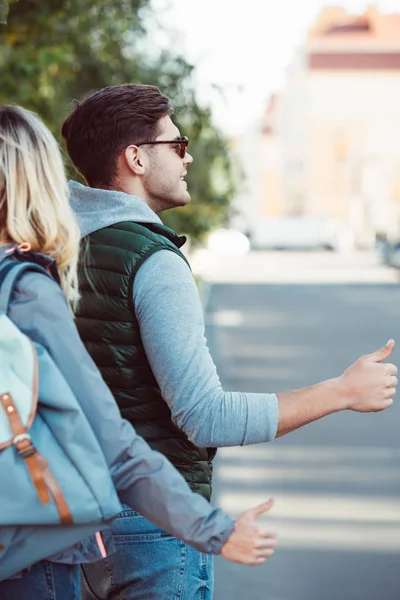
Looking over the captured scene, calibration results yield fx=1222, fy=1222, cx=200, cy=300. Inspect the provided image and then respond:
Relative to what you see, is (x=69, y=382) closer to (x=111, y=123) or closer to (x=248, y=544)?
(x=248, y=544)

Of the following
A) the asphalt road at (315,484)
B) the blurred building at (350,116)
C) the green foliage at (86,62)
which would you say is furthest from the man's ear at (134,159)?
the blurred building at (350,116)

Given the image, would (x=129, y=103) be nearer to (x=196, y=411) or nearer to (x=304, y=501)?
(x=196, y=411)

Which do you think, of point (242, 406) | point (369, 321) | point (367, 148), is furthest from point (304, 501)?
point (367, 148)

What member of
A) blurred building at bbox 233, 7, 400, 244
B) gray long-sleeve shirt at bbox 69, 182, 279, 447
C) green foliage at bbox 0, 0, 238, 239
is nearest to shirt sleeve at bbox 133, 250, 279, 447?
gray long-sleeve shirt at bbox 69, 182, 279, 447

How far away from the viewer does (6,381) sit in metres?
2.03

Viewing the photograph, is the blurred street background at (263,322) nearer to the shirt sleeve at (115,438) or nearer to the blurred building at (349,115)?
the shirt sleeve at (115,438)

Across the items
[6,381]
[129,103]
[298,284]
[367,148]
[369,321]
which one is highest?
[129,103]

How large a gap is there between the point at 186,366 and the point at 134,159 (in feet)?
1.67

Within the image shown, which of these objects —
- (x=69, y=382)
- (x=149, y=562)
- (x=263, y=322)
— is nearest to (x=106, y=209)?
(x=69, y=382)

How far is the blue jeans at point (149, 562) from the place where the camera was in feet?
8.36

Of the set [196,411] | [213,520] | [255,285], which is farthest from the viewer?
[255,285]

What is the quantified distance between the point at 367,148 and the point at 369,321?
7518 cm

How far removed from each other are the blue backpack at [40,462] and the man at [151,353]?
1.36 feet

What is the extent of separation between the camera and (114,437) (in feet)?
6.93
